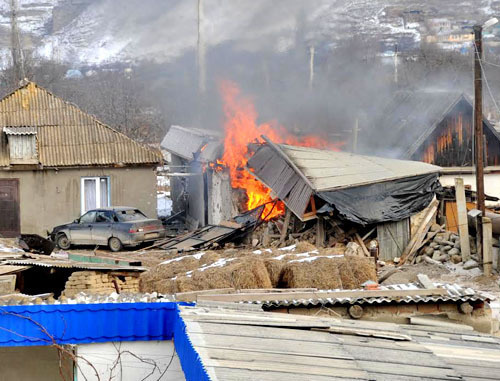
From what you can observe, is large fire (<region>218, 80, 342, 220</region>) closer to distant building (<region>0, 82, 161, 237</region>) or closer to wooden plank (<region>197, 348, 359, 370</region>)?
distant building (<region>0, 82, 161, 237</region>)

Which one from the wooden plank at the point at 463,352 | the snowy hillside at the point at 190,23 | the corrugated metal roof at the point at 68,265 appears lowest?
the wooden plank at the point at 463,352

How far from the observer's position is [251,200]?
94.1ft

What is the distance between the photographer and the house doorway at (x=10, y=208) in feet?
97.5

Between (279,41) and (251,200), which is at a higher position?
(279,41)

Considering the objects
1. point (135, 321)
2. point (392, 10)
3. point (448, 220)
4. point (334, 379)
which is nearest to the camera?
point (334, 379)

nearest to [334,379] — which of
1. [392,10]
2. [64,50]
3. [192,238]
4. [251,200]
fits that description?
[192,238]

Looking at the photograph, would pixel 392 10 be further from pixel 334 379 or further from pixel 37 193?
pixel 334 379

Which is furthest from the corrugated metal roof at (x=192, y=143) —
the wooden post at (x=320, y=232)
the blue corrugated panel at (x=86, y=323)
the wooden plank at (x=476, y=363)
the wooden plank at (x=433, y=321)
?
the wooden plank at (x=476, y=363)

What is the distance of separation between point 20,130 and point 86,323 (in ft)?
71.3

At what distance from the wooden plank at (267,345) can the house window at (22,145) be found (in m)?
23.8

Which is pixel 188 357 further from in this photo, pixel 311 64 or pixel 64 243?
pixel 311 64

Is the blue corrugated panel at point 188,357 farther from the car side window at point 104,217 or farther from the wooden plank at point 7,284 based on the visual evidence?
the car side window at point 104,217

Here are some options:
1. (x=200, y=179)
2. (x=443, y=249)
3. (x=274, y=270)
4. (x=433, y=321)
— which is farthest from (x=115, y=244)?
(x=433, y=321)

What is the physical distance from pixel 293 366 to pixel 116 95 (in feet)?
172
